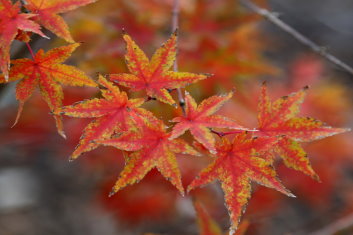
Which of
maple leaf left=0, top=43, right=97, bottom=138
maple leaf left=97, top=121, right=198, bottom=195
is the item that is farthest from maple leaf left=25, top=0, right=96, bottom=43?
maple leaf left=97, top=121, right=198, bottom=195

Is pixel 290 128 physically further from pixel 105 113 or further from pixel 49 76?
pixel 49 76

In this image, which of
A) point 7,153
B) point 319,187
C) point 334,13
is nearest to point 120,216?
point 7,153

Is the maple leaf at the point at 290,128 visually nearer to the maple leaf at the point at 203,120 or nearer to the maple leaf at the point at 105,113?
the maple leaf at the point at 203,120

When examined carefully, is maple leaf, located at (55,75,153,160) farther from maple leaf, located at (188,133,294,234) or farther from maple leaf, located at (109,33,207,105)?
maple leaf, located at (188,133,294,234)

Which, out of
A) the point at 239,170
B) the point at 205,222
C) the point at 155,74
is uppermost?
the point at 155,74

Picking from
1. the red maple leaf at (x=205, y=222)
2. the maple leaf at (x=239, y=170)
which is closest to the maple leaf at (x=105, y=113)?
the maple leaf at (x=239, y=170)

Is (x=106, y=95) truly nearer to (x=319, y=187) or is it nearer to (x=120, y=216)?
(x=120, y=216)

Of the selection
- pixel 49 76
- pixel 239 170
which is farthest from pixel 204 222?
pixel 49 76
